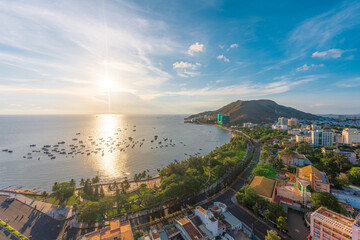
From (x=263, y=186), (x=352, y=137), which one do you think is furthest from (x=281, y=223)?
(x=352, y=137)

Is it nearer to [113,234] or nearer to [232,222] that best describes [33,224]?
[113,234]

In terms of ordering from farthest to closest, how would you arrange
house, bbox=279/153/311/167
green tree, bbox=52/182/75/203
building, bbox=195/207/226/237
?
house, bbox=279/153/311/167, green tree, bbox=52/182/75/203, building, bbox=195/207/226/237

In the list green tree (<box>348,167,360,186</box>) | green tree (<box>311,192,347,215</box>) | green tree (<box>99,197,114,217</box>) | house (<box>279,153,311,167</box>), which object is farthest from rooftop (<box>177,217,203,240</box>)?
house (<box>279,153,311,167</box>)

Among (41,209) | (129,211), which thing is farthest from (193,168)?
(41,209)

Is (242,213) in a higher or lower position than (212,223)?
lower

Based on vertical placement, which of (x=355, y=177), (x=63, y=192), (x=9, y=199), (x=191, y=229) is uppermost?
(x=355, y=177)

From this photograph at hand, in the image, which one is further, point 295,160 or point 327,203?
point 295,160

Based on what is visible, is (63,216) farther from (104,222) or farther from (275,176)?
(275,176)

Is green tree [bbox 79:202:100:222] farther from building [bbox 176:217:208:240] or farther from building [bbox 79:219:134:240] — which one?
building [bbox 176:217:208:240]
